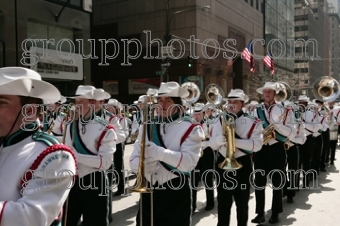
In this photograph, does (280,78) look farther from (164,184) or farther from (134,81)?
(164,184)

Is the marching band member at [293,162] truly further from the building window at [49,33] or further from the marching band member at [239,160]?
the building window at [49,33]

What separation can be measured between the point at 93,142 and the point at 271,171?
10.0 ft

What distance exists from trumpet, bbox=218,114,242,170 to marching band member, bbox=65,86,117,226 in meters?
1.59

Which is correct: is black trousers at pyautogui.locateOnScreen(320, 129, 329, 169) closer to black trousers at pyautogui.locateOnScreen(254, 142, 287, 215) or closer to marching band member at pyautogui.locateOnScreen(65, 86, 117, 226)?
black trousers at pyautogui.locateOnScreen(254, 142, 287, 215)

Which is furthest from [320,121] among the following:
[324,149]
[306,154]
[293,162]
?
[293,162]

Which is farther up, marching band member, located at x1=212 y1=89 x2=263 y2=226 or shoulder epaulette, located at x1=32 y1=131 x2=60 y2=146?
shoulder epaulette, located at x1=32 y1=131 x2=60 y2=146

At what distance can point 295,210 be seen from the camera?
6.82 m

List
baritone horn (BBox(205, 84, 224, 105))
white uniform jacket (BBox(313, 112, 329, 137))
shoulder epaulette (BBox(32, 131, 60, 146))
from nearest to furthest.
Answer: shoulder epaulette (BBox(32, 131, 60, 146)) → baritone horn (BBox(205, 84, 224, 105)) → white uniform jacket (BBox(313, 112, 329, 137))

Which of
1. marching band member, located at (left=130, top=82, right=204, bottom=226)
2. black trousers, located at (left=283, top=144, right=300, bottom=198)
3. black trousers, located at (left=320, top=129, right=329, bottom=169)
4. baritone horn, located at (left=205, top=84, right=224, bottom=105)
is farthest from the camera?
black trousers, located at (left=320, top=129, right=329, bottom=169)

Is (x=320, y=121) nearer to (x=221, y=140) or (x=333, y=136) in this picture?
(x=333, y=136)

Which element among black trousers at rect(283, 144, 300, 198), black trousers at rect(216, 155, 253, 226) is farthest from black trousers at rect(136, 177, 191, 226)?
black trousers at rect(283, 144, 300, 198)

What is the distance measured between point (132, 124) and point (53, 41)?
29.8 ft

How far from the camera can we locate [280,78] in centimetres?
4003

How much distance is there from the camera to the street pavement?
6.14 meters
